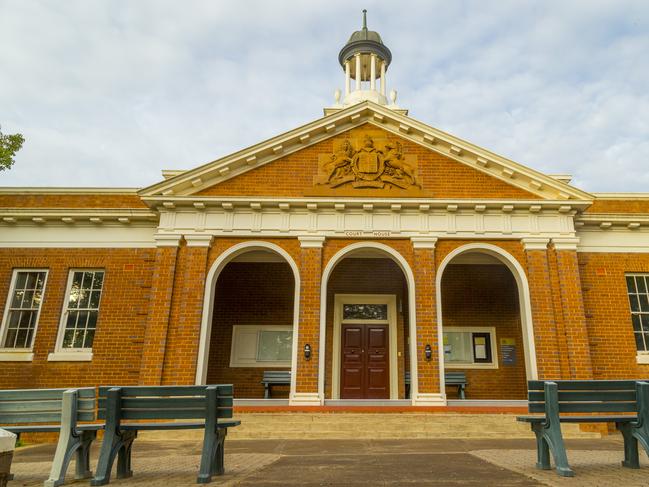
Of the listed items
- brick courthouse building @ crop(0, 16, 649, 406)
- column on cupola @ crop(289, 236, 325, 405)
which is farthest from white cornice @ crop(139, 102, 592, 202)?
column on cupola @ crop(289, 236, 325, 405)

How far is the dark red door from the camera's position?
13.7 metres

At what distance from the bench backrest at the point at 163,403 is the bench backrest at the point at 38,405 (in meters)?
0.20

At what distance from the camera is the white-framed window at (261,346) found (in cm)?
1373

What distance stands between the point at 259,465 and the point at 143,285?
24.9 feet

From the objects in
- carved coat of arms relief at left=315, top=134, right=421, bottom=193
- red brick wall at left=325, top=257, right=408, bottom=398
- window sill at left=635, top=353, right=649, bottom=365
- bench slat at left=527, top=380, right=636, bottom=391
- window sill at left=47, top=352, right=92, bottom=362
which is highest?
carved coat of arms relief at left=315, top=134, right=421, bottom=193

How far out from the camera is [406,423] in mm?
9305

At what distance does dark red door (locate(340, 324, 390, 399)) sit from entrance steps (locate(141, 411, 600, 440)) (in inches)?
157

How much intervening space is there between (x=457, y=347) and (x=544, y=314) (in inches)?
137

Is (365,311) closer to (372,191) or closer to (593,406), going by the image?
(372,191)

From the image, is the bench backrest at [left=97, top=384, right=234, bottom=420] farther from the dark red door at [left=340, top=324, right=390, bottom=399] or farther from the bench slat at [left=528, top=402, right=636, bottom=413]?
the dark red door at [left=340, top=324, right=390, bottom=399]

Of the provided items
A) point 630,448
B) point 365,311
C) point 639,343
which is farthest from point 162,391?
point 639,343

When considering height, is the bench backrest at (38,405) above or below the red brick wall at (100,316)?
below

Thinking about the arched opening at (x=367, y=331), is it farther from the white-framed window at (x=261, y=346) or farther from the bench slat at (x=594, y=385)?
the bench slat at (x=594, y=385)

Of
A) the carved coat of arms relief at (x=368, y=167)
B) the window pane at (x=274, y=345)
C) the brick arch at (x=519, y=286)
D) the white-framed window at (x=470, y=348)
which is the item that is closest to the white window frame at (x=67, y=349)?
the window pane at (x=274, y=345)
